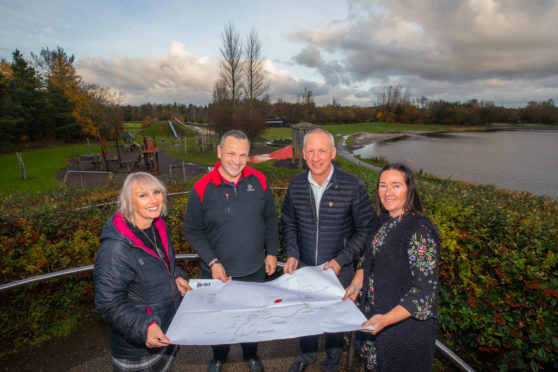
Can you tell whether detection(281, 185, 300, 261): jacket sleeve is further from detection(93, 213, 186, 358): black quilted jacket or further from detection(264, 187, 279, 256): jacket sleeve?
detection(93, 213, 186, 358): black quilted jacket

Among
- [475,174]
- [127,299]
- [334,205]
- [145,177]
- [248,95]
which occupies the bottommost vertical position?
Result: [475,174]

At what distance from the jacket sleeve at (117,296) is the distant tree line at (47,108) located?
3454 centimetres

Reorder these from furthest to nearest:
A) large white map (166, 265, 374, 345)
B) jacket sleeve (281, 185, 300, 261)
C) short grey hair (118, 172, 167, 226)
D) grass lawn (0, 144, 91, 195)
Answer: grass lawn (0, 144, 91, 195)
jacket sleeve (281, 185, 300, 261)
short grey hair (118, 172, 167, 226)
large white map (166, 265, 374, 345)

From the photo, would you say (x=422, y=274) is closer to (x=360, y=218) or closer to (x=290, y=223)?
(x=360, y=218)

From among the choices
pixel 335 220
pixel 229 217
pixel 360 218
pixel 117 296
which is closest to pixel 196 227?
pixel 229 217

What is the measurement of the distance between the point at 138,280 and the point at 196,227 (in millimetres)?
893

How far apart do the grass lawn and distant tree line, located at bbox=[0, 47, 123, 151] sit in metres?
2.77

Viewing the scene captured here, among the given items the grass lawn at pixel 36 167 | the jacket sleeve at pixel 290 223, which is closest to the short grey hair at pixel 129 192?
the jacket sleeve at pixel 290 223

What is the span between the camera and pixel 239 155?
8.84ft

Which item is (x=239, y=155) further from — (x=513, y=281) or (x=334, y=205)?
(x=513, y=281)

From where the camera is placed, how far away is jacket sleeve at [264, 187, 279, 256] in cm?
300

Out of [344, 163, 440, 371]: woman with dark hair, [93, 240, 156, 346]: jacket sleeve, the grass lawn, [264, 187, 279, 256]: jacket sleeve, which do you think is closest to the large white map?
[344, 163, 440, 371]: woman with dark hair

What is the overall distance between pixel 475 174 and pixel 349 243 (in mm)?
30850

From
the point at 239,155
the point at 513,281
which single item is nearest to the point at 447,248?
the point at 513,281
